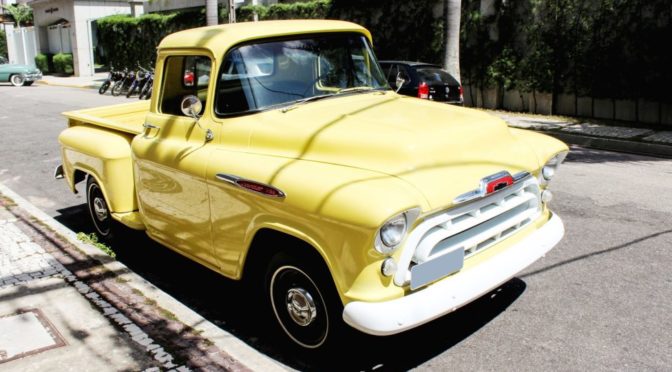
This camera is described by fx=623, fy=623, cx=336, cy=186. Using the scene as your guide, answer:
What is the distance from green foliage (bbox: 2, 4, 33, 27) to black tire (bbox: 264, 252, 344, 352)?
54030 mm

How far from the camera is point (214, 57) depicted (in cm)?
445

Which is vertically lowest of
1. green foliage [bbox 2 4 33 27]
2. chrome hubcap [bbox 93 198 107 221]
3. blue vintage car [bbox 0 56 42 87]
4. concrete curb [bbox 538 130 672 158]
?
concrete curb [bbox 538 130 672 158]

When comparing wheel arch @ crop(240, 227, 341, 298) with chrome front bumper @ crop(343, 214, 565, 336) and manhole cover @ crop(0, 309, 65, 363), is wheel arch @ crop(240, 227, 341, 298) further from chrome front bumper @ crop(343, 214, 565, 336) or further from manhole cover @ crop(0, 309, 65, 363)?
manhole cover @ crop(0, 309, 65, 363)

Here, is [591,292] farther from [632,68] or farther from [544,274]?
[632,68]

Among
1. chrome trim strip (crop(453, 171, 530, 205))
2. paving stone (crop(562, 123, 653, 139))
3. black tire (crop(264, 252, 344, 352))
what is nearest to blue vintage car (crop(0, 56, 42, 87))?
paving stone (crop(562, 123, 653, 139))

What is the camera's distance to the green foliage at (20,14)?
50.5 metres

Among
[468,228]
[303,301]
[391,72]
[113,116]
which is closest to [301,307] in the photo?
[303,301]

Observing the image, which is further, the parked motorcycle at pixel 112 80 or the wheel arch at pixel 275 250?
the parked motorcycle at pixel 112 80

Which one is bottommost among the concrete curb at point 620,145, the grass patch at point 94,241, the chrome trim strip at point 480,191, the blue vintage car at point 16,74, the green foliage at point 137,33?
the grass patch at point 94,241

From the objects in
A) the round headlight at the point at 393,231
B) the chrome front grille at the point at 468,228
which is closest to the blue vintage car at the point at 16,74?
the chrome front grille at the point at 468,228

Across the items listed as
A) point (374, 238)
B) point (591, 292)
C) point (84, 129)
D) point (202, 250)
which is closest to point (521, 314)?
point (591, 292)

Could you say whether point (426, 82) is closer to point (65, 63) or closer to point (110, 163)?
point (110, 163)

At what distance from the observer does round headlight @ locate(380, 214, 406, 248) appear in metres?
3.21

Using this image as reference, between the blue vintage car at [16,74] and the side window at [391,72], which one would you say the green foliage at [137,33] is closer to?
the blue vintage car at [16,74]
